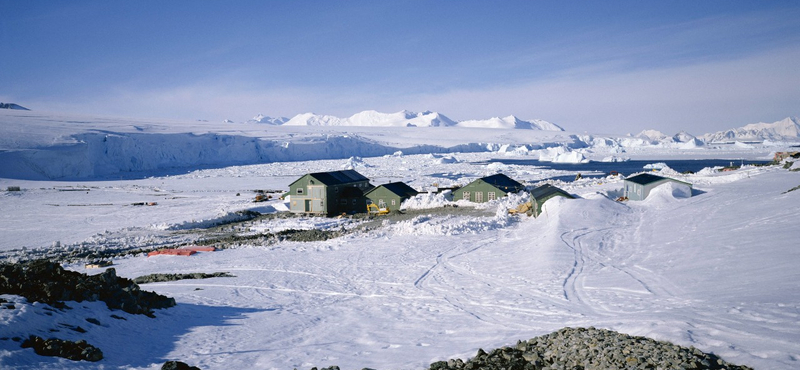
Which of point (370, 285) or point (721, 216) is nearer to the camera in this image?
point (370, 285)

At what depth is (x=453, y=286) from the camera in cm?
1261

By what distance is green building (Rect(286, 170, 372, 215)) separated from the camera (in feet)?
96.6

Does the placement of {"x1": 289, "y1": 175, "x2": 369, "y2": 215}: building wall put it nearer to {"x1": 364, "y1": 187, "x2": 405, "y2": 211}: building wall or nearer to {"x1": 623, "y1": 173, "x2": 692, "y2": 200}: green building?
{"x1": 364, "y1": 187, "x2": 405, "y2": 211}: building wall

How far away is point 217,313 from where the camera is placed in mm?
10289

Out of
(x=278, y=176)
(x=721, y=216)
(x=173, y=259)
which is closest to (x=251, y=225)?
(x=173, y=259)

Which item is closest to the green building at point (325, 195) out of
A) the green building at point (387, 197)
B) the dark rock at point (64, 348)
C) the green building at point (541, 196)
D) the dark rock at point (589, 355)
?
the green building at point (387, 197)

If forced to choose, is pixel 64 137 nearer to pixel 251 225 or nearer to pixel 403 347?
pixel 251 225

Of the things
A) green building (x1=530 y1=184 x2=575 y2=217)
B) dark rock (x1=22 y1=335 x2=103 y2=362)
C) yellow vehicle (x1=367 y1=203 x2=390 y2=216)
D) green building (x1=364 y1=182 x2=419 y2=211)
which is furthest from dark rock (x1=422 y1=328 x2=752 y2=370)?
green building (x1=364 y1=182 x2=419 y2=211)

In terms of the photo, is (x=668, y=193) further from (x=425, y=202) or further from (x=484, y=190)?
(x=425, y=202)

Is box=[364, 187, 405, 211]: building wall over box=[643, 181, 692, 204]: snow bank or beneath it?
beneath

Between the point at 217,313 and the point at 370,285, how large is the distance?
14.2 feet

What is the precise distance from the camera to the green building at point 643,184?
86.7ft

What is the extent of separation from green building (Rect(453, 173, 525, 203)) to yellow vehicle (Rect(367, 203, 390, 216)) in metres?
5.14

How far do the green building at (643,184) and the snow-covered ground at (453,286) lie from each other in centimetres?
159
